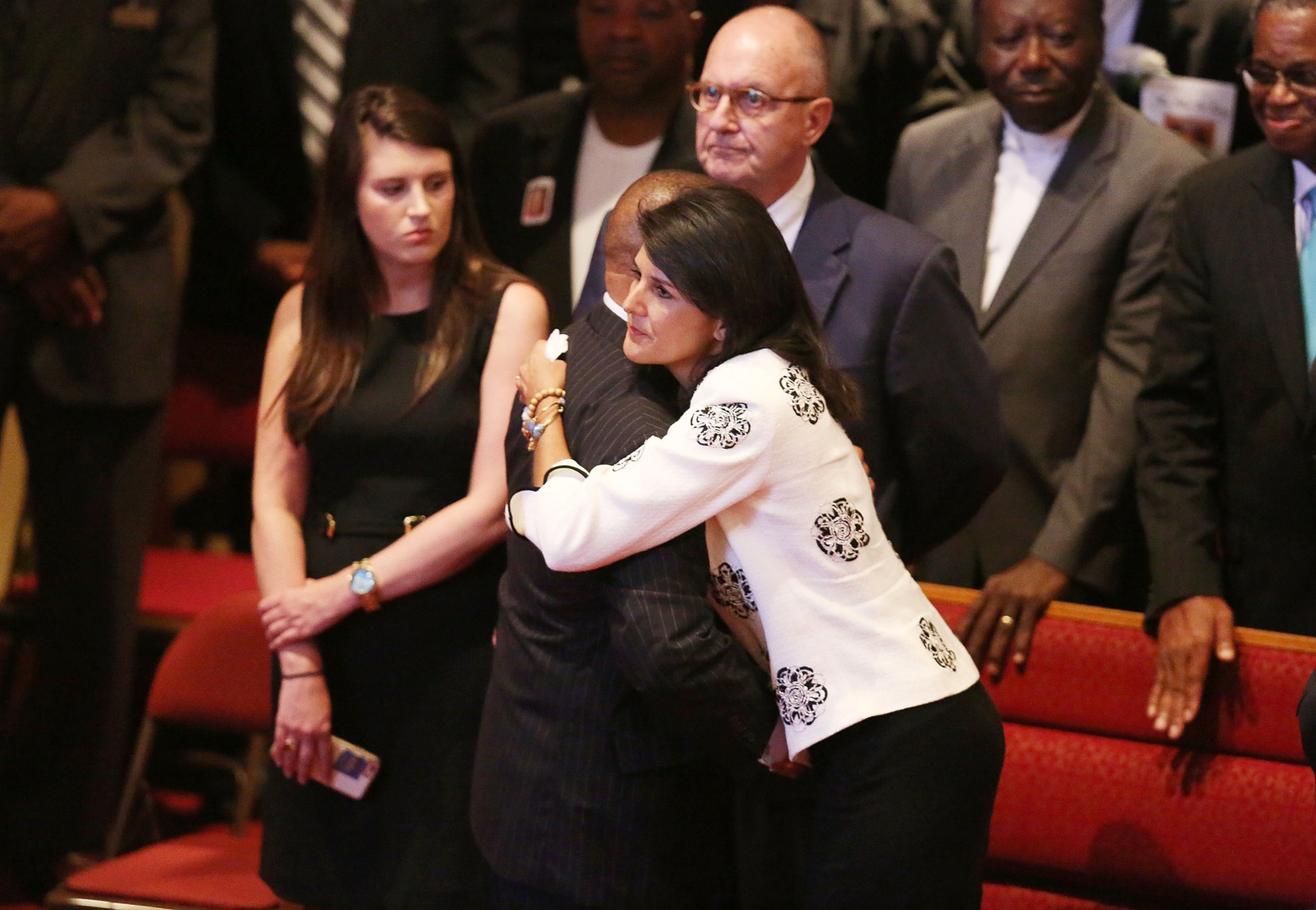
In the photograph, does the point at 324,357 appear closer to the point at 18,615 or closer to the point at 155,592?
the point at 155,592

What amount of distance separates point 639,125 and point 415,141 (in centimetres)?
93

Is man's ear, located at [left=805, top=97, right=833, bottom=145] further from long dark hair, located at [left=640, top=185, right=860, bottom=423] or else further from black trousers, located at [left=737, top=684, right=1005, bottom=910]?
black trousers, located at [left=737, top=684, right=1005, bottom=910]

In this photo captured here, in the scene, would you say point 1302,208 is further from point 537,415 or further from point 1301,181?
point 537,415

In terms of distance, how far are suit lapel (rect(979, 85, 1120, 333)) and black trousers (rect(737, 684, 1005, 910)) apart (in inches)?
51.4

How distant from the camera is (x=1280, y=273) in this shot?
281 cm

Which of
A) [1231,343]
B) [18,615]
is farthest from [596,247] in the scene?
[18,615]

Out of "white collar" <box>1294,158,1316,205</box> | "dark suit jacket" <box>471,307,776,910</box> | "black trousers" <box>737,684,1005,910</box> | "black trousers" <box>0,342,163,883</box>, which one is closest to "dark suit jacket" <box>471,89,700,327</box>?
"black trousers" <box>0,342,163,883</box>

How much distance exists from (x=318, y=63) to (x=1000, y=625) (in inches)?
99.6

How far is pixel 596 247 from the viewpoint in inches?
122

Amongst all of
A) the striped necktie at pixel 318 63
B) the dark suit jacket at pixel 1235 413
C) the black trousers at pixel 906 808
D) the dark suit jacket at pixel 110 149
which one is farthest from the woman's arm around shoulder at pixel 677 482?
the striped necktie at pixel 318 63

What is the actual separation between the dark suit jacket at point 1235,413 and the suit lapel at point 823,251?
64cm

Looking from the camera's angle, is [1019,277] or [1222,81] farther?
[1222,81]

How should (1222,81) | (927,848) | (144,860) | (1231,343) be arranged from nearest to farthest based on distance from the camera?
(927,848)
(1231,343)
(144,860)
(1222,81)

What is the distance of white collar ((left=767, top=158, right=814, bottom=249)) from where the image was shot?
2.83m
